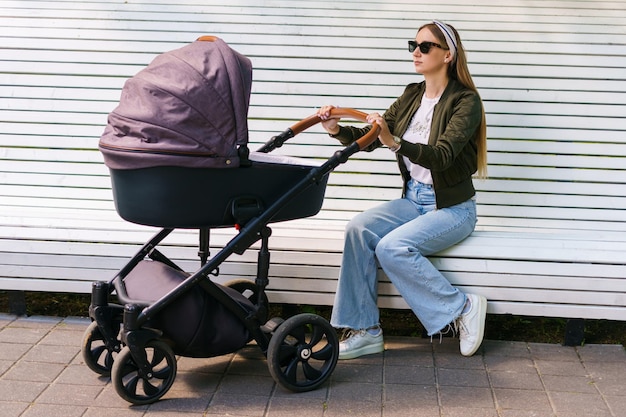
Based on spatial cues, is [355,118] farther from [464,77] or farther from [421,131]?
[464,77]

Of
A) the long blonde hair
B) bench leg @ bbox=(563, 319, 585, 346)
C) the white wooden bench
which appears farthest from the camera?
the white wooden bench

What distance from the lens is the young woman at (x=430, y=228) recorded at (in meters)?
4.32

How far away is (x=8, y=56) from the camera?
535 centimetres

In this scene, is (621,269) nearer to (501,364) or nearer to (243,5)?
(501,364)

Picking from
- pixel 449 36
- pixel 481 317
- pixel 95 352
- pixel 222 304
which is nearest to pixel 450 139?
pixel 449 36

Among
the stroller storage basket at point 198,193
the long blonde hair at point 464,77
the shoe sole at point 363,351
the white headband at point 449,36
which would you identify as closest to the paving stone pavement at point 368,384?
the shoe sole at point 363,351

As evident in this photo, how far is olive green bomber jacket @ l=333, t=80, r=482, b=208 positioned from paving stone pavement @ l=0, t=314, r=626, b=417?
80 centimetres

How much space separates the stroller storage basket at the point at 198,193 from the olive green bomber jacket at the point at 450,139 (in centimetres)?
70

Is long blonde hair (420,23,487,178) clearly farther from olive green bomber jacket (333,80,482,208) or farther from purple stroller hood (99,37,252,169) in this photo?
purple stroller hood (99,37,252,169)

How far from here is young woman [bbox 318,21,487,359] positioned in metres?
4.32

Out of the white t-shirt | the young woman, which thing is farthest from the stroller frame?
the white t-shirt

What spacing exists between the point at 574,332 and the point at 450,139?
120 centimetres

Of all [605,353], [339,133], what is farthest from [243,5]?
[605,353]

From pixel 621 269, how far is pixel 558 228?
605 millimetres
